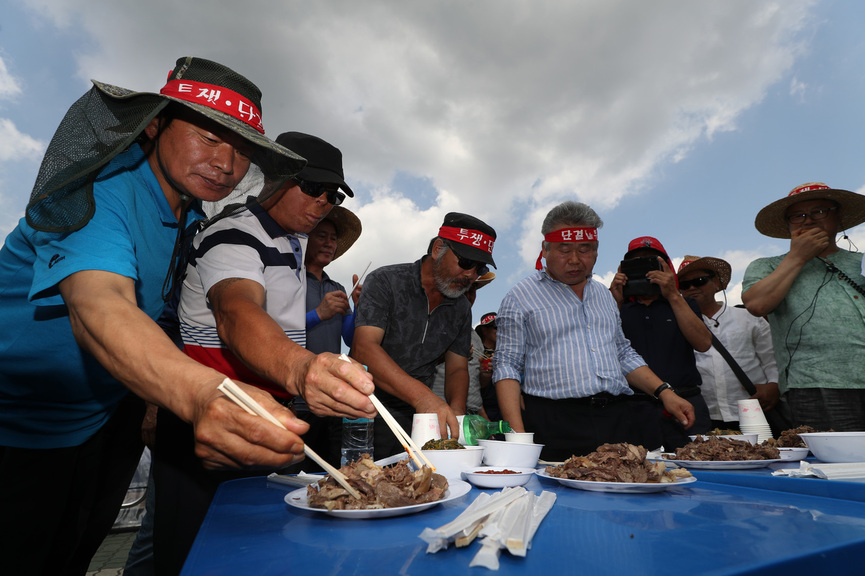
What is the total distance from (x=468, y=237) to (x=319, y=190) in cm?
114

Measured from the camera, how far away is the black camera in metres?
3.97

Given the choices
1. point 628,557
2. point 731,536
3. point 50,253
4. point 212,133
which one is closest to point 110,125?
point 212,133

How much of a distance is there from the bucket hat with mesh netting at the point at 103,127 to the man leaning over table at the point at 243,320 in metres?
0.56

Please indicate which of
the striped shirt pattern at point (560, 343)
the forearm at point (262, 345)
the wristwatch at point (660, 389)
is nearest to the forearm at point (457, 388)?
the striped shirt pattern at point (560, 343)

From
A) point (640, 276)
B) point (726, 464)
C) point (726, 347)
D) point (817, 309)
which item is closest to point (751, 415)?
point (726, 464)

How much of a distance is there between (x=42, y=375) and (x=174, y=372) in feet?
3.13

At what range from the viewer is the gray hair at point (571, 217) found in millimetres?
3408

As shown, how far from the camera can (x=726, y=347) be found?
472 cm

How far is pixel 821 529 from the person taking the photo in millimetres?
908

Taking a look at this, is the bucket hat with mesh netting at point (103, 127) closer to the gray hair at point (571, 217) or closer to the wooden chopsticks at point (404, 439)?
the wooden chopsticks at point (404, 439)

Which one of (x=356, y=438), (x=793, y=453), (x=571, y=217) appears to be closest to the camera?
(x=793, y=453)

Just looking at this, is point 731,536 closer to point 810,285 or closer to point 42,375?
point 42,375

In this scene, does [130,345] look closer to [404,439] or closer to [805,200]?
[404,439]

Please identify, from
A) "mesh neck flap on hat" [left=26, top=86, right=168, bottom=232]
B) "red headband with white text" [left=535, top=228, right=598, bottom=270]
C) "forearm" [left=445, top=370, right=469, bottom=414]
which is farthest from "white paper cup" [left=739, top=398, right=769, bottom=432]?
"mesh neck flap on hat" [left=26, top=86, right=168, bottom=232]
